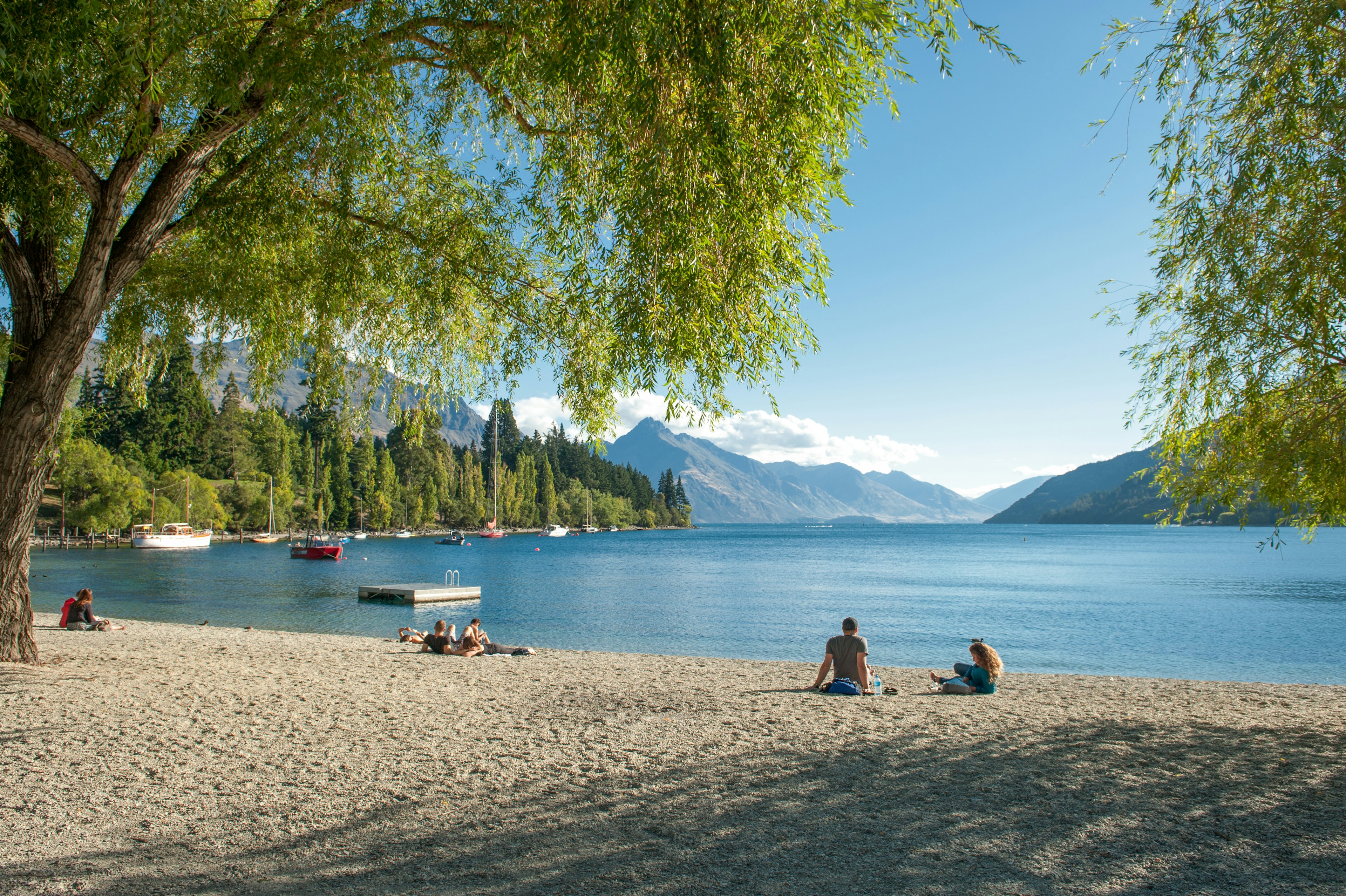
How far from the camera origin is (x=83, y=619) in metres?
16.9

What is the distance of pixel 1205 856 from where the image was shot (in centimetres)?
481

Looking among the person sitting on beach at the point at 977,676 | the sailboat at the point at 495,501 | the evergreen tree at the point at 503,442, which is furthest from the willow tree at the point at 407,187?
the evergreen tree at the point at 503,442

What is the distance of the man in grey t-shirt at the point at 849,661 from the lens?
1095cm

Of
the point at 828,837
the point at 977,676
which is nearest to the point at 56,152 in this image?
the point at 828,837

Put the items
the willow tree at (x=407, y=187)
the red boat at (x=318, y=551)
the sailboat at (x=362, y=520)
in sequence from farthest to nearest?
the sailboat at (x=362, y=520), the red boat at (x=318, y=551), the willow tree at (x=407, y=187)

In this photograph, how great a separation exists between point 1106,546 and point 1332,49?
370 feet

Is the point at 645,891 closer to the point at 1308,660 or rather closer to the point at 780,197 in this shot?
the point at 780,197

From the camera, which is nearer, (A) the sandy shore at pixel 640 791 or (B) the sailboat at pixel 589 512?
(A) the sandy shore at pixel 640 791

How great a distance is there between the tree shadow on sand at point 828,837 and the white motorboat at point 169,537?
8194cm

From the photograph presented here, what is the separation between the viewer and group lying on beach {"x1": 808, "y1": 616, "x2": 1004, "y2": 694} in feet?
35.8

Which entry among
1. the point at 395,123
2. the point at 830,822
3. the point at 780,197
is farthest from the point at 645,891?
the point at 395,123

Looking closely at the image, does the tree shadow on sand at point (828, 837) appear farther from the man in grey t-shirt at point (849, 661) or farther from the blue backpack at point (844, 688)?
the man in grey t-shirt at point (849, 661)

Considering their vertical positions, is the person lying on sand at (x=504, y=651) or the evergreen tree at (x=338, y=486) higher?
the evergreen tree at (x=338, y=486)

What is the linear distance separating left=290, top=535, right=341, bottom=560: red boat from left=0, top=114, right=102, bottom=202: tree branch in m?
58.5
